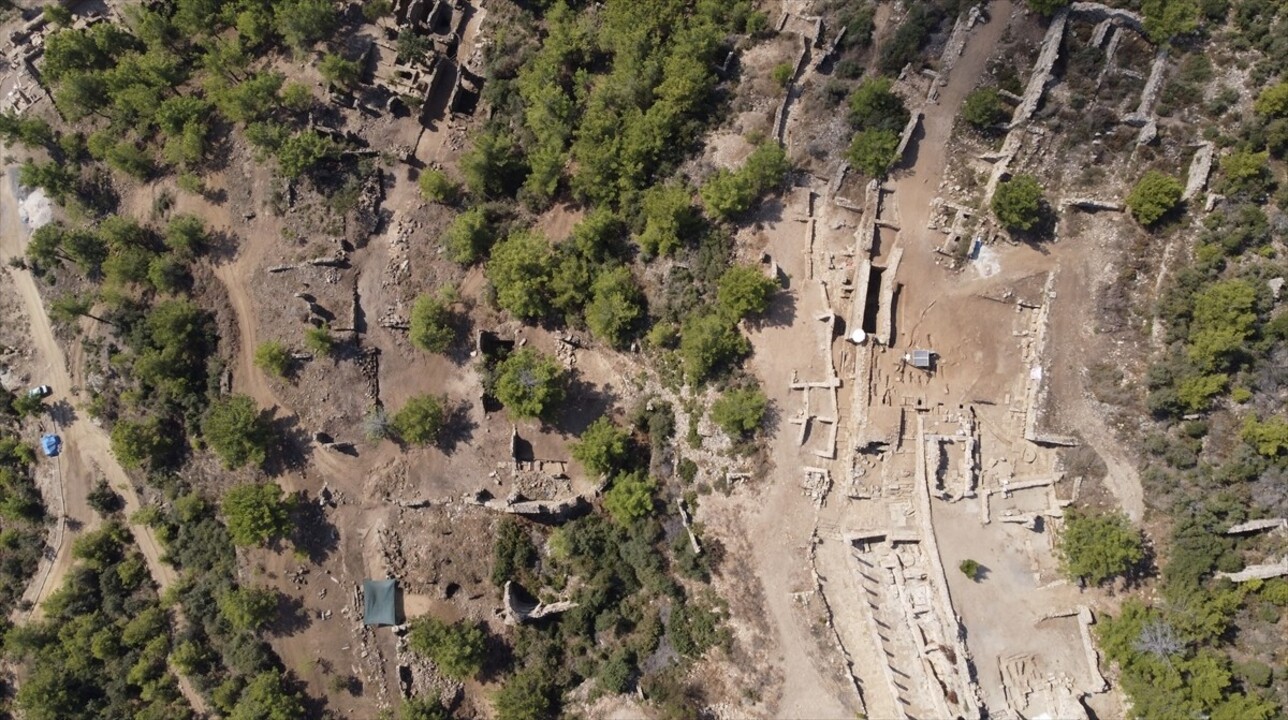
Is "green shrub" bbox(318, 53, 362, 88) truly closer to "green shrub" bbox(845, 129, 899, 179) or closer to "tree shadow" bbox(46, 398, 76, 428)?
"tree shadow" bbox(46, 398, 76, 428)

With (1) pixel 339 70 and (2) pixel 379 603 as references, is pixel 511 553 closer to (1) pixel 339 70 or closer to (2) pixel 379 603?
(2) pixel 379 603

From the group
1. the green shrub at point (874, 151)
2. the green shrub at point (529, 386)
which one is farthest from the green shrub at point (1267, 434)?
the green shrub at point (529, 386)

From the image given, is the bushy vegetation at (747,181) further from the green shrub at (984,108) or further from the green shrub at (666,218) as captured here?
the green shrub at (984,108)

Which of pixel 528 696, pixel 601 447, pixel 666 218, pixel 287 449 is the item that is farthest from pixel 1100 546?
pixel 287 449

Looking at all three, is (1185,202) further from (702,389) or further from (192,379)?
(192,379)

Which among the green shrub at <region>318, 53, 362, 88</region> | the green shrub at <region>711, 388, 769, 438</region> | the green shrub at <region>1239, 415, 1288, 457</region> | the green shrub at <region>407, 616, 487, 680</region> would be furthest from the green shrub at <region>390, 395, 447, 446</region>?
the green shrub at <region>1239, 415, 1288, 457</region>

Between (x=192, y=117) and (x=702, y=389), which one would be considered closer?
(x=702, y=389)

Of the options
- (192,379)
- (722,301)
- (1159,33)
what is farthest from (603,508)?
(1159,33)
